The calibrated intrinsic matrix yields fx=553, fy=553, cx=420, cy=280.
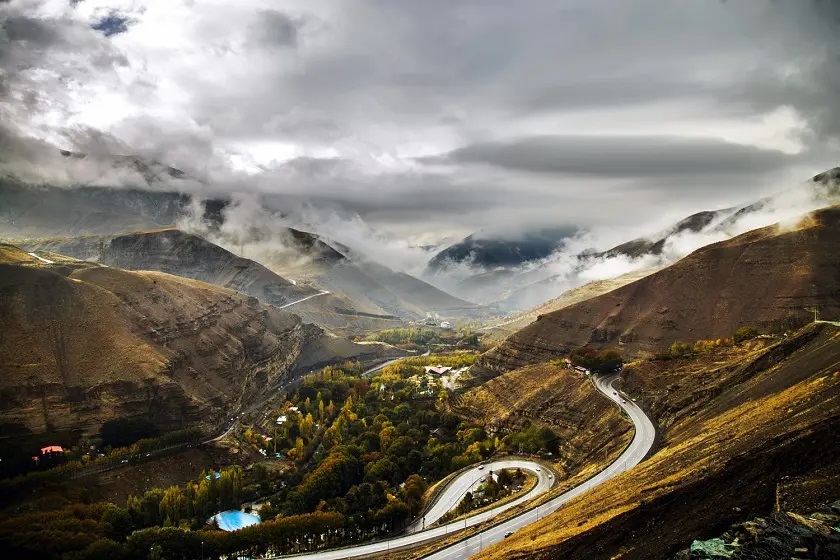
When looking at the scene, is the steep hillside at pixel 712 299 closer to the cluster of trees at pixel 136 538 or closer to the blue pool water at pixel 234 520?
the blue pool water at pixel 234 520

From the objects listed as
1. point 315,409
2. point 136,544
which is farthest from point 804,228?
point 136,544

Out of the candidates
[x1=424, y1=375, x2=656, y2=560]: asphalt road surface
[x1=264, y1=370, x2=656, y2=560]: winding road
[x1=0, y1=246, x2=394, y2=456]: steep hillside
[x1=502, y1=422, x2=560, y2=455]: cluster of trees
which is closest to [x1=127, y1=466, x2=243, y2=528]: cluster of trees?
[x1=0, y1=246, x2=394, y2=456]: steep hillside

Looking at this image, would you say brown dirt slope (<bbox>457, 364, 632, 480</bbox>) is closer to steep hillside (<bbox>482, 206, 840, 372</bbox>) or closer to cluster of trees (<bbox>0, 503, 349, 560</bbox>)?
steep hillside (<bbox>482, 206, 840, 372</bbox>)

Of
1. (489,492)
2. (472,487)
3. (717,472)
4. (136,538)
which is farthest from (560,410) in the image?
(136,538)

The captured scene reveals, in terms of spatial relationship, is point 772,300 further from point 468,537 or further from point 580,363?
point 468,537

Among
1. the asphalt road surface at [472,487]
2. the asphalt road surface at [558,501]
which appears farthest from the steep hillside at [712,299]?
the asphalt road surface at [558,501]

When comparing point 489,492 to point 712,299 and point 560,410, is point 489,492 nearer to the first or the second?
point 560,410
